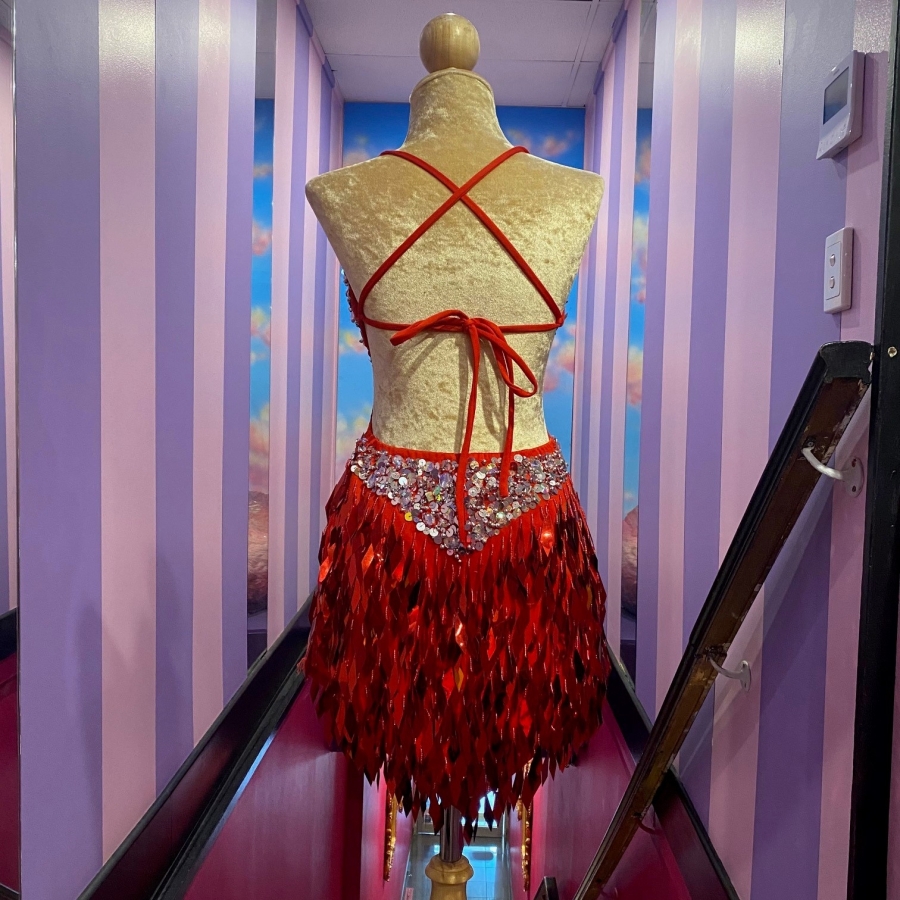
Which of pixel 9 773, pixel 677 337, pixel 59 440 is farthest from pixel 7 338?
pixel 677 337

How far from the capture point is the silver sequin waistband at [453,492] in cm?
98

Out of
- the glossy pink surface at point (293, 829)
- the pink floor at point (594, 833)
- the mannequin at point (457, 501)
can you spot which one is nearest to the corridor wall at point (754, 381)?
the pink floor at point (594, 833)

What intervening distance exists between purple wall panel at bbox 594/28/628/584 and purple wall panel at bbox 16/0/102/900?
1.49m

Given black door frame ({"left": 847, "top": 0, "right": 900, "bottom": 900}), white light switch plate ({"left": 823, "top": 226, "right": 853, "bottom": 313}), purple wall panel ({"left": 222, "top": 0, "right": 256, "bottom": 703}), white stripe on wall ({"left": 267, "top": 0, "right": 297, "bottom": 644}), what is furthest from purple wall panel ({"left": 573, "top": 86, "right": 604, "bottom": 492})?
black door frame ({"left": 847, "top": 0, "right": 900, "bottom": 900})

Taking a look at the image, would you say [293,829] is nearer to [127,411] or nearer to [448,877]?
[448,877]

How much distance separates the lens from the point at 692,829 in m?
1.21

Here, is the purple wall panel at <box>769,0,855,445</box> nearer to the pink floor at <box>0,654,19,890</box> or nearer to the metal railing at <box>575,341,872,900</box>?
the metal railing at <box>575,341,872,900</box>

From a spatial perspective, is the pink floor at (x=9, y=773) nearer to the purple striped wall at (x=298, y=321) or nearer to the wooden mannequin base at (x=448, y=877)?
the wooden mannequin base at (x=448, y=877)

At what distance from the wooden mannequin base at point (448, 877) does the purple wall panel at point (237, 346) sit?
1.93 feet

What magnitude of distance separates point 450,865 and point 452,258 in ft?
3.37

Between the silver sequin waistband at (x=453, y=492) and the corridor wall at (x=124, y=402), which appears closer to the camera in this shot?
the corridor wall at (x=124, y=402)

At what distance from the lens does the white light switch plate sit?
0.83 m

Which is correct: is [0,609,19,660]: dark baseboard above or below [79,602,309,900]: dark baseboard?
above

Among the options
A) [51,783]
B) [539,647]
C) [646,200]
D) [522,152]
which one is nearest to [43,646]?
[51,783]
